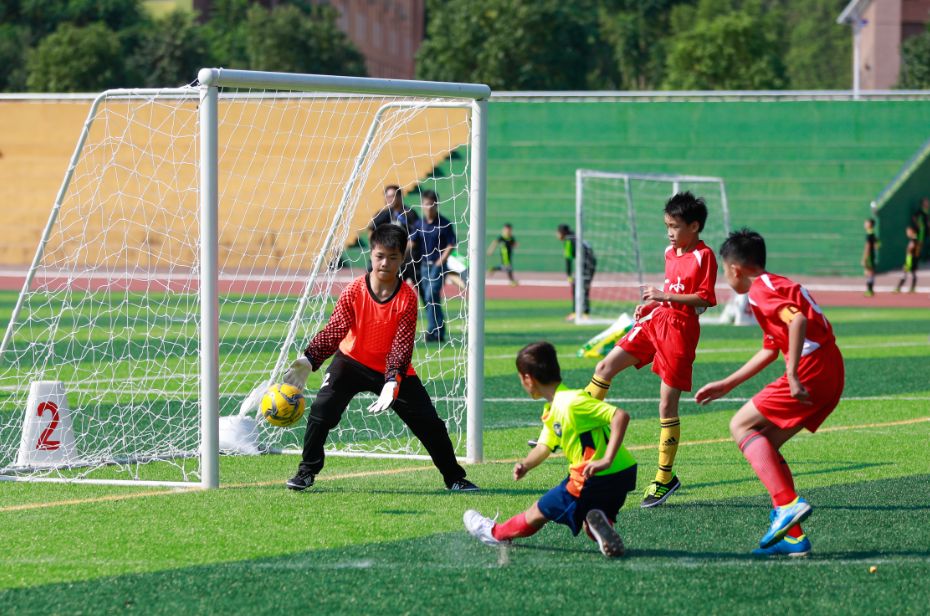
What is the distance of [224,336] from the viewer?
15.4 m

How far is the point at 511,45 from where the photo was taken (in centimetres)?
5528

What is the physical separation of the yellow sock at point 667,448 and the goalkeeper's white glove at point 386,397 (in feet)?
4.79

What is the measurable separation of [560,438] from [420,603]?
1.02 metres

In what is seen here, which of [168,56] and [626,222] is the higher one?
[168,56]

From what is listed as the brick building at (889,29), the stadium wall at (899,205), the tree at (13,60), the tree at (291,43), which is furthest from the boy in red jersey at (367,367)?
the brick building at (889,29)

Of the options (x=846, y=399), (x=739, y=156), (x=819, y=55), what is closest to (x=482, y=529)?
(x=846, y=399)

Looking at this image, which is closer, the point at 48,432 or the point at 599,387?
the point at 599,387

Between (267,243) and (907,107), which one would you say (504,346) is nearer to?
(267,243)

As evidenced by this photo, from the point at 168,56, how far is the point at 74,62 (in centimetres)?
452

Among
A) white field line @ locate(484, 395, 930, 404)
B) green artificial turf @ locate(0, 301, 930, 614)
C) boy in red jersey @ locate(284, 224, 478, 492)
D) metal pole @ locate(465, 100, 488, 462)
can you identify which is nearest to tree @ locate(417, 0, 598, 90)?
white field line @ locate(484, 395, 930, 404)

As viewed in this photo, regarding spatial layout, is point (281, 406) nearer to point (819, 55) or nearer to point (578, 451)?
point (578, 451)

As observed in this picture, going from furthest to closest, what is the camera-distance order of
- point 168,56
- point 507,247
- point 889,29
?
point 889,29, point 168,56, point 507,247

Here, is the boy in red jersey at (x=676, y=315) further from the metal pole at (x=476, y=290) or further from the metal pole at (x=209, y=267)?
the metal pole at (x=209, y=267)

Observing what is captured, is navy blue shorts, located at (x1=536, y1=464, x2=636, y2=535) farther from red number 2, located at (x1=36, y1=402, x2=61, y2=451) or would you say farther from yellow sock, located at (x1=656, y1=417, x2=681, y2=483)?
red number 2, located at (x1=36, y1=402, x2=61, y2=451)
